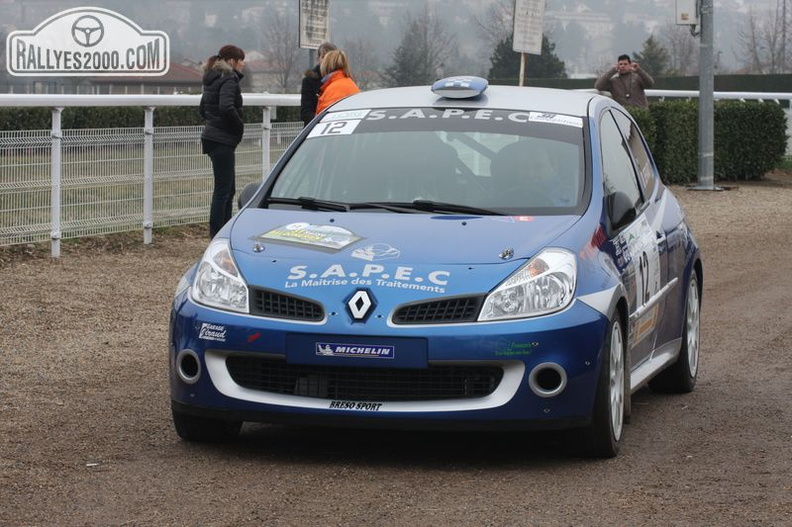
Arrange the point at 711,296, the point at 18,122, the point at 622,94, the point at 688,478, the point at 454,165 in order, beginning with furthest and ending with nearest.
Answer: the point at 622,94 → the point at 18,122 → the point at 711,296 → the point at 454,165 → the point at 688,478

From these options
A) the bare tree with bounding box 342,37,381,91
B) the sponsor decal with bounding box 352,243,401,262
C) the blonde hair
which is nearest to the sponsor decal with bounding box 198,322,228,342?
the sponsor decal with bounding box 352,243,401,262

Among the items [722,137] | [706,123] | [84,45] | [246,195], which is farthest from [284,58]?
[246,195]

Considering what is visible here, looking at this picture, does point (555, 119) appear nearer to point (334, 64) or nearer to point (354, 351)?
point (354, 351)

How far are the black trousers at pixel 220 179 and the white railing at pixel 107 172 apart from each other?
859mm

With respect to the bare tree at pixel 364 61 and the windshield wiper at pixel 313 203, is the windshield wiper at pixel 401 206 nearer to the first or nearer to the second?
the windshield wiper at pixel 313 203

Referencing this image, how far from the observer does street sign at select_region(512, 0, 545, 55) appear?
25.8m

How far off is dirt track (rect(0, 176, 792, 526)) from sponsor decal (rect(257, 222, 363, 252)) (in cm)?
86

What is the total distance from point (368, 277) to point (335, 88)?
29.6 ft

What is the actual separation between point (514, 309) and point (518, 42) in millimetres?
19883

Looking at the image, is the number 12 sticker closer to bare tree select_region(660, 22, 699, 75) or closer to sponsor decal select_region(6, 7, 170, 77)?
sponsor decal select_region(6, 7, 170, 77)

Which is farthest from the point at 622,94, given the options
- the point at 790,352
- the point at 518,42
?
Result: the point at 790,352

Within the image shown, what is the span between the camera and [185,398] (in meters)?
6.65

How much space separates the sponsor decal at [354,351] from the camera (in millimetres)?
6246

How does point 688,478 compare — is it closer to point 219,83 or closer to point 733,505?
point 733,505
